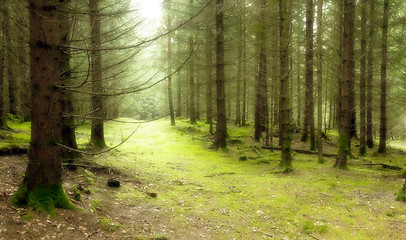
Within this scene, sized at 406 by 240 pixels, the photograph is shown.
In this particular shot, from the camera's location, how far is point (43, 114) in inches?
166

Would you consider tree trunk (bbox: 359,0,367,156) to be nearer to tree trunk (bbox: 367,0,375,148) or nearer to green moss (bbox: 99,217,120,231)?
tree trunk (bbox: 367,0,375,148)

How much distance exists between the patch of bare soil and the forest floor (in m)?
0.01

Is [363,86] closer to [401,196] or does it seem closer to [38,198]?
[401,196]

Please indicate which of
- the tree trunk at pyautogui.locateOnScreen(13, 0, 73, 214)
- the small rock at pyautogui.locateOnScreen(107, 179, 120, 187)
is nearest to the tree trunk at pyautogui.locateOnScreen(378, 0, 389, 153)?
the small rock at pyautogui.locateOnScreen(107, 179, 120, 187)

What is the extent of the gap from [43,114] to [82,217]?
6.29ft

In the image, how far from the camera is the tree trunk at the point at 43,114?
4.12 meters

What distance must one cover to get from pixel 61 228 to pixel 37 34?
3.02 m

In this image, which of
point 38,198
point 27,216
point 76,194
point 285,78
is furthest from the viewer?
point 285,78

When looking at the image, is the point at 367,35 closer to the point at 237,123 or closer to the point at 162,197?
the point at 237,123

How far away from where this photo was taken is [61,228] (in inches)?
167

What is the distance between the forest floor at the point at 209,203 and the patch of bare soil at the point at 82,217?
0.04ft

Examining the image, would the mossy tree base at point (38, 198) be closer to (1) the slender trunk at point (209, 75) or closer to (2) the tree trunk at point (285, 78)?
(2) the tree trunk at point (285, 78)

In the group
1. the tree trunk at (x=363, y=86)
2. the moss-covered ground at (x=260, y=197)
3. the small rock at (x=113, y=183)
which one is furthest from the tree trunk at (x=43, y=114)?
the tree trunk at (x=363, y=86)

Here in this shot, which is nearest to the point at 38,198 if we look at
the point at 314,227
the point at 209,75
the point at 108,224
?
the point at 108,224
